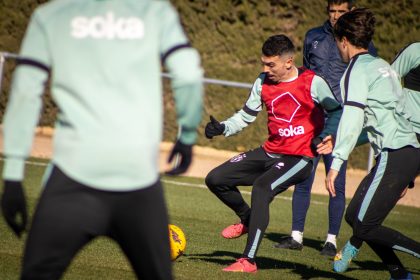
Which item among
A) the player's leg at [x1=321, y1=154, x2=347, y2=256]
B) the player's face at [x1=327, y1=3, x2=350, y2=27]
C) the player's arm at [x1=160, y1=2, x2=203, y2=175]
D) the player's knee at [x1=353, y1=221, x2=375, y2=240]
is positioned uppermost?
the player's arm at [x1=160, y1=2, x2=203, y2=175]

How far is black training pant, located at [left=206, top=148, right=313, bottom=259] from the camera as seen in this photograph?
7.42m

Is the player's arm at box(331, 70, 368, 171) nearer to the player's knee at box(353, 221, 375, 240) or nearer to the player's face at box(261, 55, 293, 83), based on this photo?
the player's knee at box(353, 221, 375, 240)

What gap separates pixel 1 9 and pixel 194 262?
13.4 meters

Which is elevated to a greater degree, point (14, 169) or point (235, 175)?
point (14, 169)

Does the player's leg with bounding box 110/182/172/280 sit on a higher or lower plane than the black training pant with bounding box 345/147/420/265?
higher

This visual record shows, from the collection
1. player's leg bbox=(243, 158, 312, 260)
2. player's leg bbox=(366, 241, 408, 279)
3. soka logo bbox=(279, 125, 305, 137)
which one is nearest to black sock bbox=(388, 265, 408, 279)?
player's leg bbox=(366, 241, 408, 279)

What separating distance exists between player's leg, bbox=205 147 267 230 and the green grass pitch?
1.82 feet

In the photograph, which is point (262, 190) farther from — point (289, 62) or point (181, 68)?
point (181, 68)

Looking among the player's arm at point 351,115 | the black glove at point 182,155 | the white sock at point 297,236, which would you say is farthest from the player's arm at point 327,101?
the black glove at point 182,155

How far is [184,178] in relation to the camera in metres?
15.0

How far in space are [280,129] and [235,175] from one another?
1.90 feet

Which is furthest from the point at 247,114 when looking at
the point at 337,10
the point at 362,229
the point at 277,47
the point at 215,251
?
the point at 362,229

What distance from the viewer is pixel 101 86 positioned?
12.0 feet

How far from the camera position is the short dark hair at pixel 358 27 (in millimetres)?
6332
